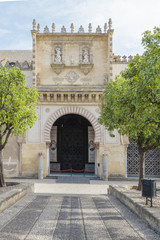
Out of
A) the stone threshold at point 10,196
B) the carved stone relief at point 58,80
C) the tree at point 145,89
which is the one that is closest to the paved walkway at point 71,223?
the stone threshold at point 10,196

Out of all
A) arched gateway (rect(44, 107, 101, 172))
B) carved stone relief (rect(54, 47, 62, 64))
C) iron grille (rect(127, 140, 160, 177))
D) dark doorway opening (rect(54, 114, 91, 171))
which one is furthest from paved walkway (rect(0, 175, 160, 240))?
dark doorway opening (rect(54, 114, 91, 171))

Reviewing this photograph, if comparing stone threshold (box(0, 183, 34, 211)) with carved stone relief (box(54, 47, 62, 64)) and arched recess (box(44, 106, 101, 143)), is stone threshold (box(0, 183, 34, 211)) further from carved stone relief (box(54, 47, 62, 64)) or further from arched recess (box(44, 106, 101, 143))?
carved stone relief (box(54, 47, 62, 64))

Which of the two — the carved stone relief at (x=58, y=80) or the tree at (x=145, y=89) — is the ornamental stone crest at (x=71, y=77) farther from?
the tree at (x=145, y=89)

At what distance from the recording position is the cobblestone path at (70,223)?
601cm

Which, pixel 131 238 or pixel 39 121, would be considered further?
pixel 39 121

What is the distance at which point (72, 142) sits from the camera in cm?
2478

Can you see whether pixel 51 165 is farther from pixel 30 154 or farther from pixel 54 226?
pixel 54 226

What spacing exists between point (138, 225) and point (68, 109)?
48.0ft

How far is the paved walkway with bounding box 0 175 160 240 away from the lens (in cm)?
601

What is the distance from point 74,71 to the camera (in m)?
21.6

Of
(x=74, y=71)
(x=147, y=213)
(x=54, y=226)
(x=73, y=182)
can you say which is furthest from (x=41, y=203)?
(x=74, y=71)

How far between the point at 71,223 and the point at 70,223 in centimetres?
2

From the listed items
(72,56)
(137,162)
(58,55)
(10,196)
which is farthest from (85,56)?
(10,196)

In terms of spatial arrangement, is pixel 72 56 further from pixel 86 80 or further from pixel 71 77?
pixel 86 80
